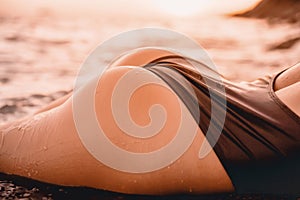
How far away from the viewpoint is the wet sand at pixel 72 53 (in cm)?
128

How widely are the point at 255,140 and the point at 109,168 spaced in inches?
12.7

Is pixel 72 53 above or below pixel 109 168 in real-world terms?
below

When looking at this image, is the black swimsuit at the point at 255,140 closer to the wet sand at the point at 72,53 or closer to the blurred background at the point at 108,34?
the wet sand at the point at 72,53

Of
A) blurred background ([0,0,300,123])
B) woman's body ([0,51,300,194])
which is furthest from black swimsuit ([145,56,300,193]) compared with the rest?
blurred background ([0,0,300,123])

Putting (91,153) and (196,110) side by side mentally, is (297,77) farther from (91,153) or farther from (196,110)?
(91,153)

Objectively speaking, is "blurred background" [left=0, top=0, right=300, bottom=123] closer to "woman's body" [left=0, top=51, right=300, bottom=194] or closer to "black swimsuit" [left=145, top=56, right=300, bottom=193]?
"woman's body" [left=0, top=51, right=300, bottom=194]

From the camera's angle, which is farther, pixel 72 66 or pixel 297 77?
pixel 72 66

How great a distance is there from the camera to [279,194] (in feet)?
3.97

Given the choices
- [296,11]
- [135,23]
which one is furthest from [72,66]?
[296,11]

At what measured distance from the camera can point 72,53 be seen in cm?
338

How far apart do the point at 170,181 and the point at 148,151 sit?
0.27 ft

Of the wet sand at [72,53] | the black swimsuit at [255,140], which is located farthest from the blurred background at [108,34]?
the black swimsuit at [255,140]

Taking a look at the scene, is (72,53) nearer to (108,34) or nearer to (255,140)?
(108,34)

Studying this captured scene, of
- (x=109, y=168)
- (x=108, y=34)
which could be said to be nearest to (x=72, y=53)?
(x=108, y=34)
